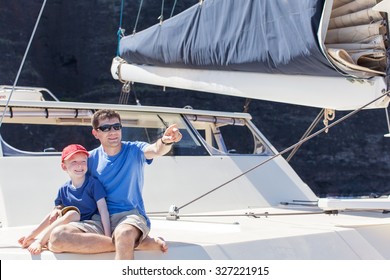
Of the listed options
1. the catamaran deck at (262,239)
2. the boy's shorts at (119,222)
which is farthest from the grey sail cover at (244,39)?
the boy's shorts at (119,222)

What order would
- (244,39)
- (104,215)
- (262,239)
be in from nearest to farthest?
(104,215)
(262,239)
(244,39)

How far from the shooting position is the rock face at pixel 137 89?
54.9 ft

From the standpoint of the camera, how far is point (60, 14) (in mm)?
18891

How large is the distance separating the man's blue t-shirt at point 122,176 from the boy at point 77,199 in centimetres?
4

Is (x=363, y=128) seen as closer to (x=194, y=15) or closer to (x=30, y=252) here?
(x=194, y=15)

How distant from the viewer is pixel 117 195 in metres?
2.50

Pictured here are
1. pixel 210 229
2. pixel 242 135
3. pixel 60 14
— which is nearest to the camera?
pixel 210 229

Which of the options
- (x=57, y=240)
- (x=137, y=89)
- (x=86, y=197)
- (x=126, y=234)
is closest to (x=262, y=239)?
(x=126, y=234)

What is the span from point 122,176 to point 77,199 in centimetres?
19

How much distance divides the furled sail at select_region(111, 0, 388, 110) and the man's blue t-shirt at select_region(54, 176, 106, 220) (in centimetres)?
115

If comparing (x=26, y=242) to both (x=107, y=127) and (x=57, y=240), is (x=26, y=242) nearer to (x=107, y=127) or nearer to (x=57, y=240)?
(x=57, y=240)

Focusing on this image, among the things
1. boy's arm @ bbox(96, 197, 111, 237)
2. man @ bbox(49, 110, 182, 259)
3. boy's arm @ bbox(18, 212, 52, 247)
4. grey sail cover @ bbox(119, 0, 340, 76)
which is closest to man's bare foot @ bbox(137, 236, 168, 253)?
man @ bbox(49, 110, 182, 259)
